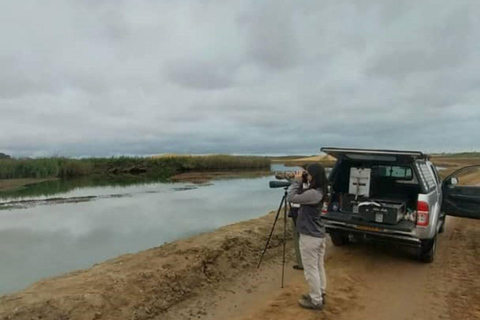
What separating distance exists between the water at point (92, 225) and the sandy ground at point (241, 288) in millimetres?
2314

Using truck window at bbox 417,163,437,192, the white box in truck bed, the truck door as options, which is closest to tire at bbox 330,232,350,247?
the white box in truck bed

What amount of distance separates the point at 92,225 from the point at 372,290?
911 cm

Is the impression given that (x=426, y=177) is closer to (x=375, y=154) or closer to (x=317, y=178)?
(x=375, y=154)

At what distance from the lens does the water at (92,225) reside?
7562 mm

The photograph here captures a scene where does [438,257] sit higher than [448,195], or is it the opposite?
[448,195]

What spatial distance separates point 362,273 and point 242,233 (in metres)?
2.42

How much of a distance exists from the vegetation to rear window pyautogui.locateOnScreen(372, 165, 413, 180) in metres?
29.1

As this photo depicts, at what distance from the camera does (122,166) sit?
40469 millimetres

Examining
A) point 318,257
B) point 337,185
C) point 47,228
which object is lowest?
point 47,228

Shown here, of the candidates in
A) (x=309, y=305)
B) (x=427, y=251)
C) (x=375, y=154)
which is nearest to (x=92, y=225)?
(x=375, y=154)

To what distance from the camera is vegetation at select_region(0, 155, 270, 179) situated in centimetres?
3000

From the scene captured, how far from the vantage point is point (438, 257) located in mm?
6488

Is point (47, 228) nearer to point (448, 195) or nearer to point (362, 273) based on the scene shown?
point (362, 273)

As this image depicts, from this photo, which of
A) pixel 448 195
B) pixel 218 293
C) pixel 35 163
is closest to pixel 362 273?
pixel 218 293
